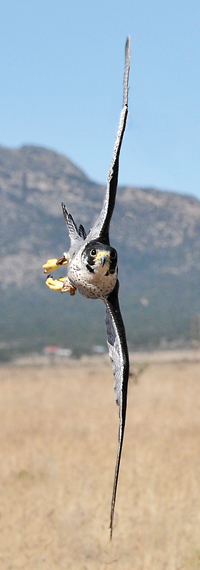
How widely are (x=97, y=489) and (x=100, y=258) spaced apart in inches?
619

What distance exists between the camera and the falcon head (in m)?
5.88

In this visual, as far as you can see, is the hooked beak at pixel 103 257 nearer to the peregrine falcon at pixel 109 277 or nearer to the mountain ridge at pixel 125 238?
the peregrine falcon at pixel 109 277

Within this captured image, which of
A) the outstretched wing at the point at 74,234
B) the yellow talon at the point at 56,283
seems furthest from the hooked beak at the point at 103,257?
the yellow talon at the point at 56,283

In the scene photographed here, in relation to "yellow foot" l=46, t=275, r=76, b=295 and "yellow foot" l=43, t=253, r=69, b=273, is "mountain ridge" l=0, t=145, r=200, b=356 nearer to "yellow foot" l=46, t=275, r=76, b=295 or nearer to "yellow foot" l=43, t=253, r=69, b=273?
"yellow foot" l=43, t=253, r=69, b=273

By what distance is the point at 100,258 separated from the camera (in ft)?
19.3

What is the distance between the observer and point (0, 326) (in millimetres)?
137625

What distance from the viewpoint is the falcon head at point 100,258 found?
5.88m

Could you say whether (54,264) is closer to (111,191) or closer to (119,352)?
(111,191)

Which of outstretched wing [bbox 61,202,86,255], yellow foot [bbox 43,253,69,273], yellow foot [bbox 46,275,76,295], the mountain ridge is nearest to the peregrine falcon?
outstretched wing [bbox 61,202,86,255]

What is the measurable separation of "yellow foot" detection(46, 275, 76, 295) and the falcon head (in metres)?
1.20

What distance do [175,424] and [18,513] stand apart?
1364 centimetres

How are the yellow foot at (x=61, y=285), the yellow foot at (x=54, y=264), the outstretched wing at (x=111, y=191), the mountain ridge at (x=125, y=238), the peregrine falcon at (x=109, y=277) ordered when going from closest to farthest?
the peregrine falcon at (x=109, y=277) < the outstretched wing at (x=111, y=191) < the yellow foot at (x=61, y=285) < the yellow foot at (x=54, y=264) < the mountain ridge at (x=125, y=238)

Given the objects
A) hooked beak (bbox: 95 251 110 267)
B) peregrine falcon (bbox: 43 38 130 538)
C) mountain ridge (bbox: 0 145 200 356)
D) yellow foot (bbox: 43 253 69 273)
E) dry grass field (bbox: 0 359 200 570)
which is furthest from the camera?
dry grass field (bbox: 0 359 200 570)

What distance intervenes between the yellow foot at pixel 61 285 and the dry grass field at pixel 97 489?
6251 mm
